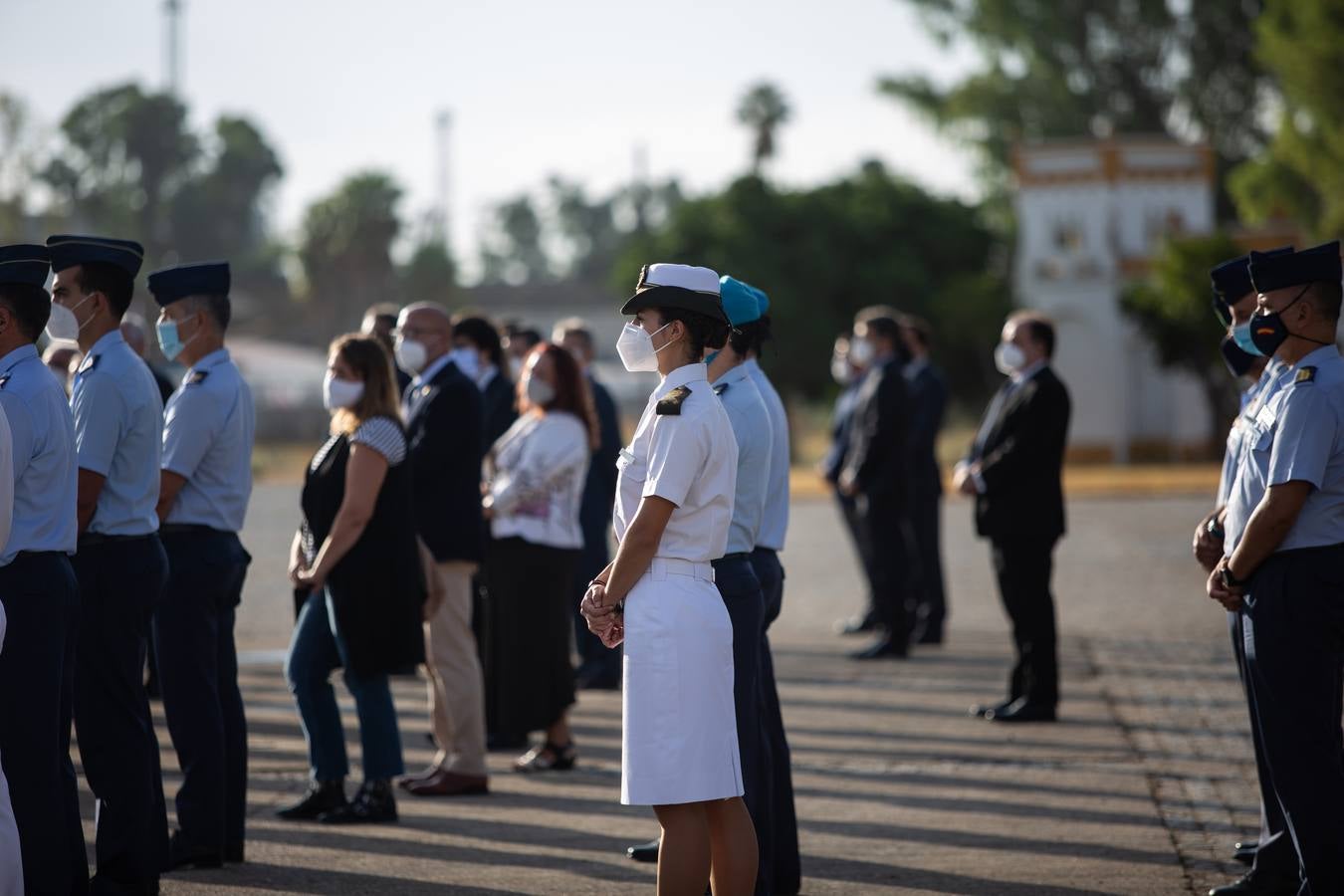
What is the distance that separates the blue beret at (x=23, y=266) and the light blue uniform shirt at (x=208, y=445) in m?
1.16

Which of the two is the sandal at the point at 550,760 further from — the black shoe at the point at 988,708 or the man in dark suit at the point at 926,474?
the man in dark suit at the point at 926,474

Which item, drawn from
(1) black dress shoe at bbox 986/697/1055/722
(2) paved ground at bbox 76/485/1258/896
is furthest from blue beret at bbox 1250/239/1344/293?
(1) black dress shoe at bbox 986/697/1055/722

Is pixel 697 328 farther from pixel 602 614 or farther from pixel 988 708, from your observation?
pixel 988 708

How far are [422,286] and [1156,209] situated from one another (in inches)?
1319

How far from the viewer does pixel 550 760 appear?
8688 mm

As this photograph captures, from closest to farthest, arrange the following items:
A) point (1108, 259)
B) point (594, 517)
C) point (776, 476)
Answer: point (776, 476)
point (594, 517)
point (1108, 259)

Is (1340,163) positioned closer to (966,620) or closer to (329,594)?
(966,620)

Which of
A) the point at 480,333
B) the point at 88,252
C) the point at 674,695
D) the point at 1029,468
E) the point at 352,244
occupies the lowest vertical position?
the point at 674,695

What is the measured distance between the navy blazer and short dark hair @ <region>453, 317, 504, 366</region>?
5.61 feet

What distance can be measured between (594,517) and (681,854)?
22.1ft

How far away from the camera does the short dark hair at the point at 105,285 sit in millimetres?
6062

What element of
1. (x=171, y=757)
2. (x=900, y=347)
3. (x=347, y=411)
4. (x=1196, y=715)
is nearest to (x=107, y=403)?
(x=347, y=411)

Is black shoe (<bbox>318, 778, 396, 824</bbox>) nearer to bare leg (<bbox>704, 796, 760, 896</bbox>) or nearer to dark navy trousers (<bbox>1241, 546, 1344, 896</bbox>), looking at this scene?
bare leg (<bbox>704, 796, 760, 896</bbox>)

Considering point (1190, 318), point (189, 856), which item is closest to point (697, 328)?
point (189, 856)
